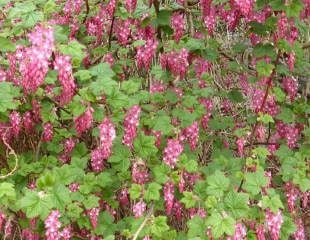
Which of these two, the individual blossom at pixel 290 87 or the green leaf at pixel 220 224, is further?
the individual blossom at pixel 290 87

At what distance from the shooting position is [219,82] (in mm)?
5414

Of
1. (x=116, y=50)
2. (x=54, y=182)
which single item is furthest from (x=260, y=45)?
(x=54, y=182)

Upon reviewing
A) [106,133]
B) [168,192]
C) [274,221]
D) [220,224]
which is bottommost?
[274,221]

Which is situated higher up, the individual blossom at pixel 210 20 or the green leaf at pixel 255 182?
the individual blossom at pixel 210 20

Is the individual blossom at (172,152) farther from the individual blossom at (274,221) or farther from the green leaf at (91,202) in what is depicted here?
the individual blossom at (274,221)

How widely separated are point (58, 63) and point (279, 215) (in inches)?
67.2

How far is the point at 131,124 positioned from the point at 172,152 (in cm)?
34

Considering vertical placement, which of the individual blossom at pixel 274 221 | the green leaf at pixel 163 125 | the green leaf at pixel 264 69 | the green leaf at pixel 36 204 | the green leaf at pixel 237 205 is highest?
the green leaf at pixel 264 69

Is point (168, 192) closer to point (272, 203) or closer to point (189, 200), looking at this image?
point (189, 200)

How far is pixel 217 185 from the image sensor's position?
10.9 ft

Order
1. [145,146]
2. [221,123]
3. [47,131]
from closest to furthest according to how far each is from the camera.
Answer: [145,146], [47,131], [221,123]

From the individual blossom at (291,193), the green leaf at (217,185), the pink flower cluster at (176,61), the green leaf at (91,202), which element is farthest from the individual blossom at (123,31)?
the individual blossom at (291,193)

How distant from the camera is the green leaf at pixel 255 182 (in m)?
3.34

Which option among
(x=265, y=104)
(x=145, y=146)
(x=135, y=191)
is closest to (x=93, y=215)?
(x=135, y=191)
